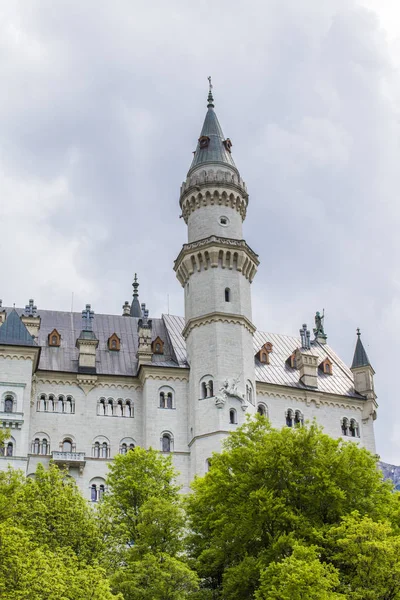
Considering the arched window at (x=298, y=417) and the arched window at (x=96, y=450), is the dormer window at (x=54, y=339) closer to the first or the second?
the arched window at (x=96, y=450)

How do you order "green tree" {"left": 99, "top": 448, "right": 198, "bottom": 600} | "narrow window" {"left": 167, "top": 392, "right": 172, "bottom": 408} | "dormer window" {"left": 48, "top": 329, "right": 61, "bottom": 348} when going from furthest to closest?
"dormer window" {"left": 48, "top": 329, "right": 61, "bottom": 348}
"narrow window" {"left": 167, "top": 392, "right": 172, "bottom": 408}
"green tree" {"left": 99, "top": 448, "right": 198, "bottom": 600}

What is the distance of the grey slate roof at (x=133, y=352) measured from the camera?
251 ft

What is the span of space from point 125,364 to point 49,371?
6.92 m

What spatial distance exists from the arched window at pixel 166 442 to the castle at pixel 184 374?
3.2 inches

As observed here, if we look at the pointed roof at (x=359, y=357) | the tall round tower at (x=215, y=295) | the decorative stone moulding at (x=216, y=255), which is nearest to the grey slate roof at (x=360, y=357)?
the pointed roof at (x=359, y=357)

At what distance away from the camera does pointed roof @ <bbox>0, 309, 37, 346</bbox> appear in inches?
2795

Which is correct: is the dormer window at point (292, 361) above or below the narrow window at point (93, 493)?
above

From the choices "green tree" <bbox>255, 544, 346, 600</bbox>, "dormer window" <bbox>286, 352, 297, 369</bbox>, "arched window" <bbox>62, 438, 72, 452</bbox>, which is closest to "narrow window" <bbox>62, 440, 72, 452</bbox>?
"arched window" <bbox>62, 438, 72, 452</bbox>

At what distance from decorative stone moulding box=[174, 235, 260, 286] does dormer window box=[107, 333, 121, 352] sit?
27.3 ft

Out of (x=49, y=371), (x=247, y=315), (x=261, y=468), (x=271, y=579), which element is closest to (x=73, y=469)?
(x=49, y=371)

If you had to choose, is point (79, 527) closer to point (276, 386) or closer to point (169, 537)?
point (169, 537)

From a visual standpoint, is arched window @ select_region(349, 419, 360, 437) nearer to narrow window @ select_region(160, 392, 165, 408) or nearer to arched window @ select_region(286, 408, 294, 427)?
arched window @ select_region(286, 408, 294, 427)

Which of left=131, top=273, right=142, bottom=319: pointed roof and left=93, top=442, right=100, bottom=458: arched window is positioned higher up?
left=131, top=273, right=142, bottom=319: pointed roof

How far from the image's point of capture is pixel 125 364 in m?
77.6
